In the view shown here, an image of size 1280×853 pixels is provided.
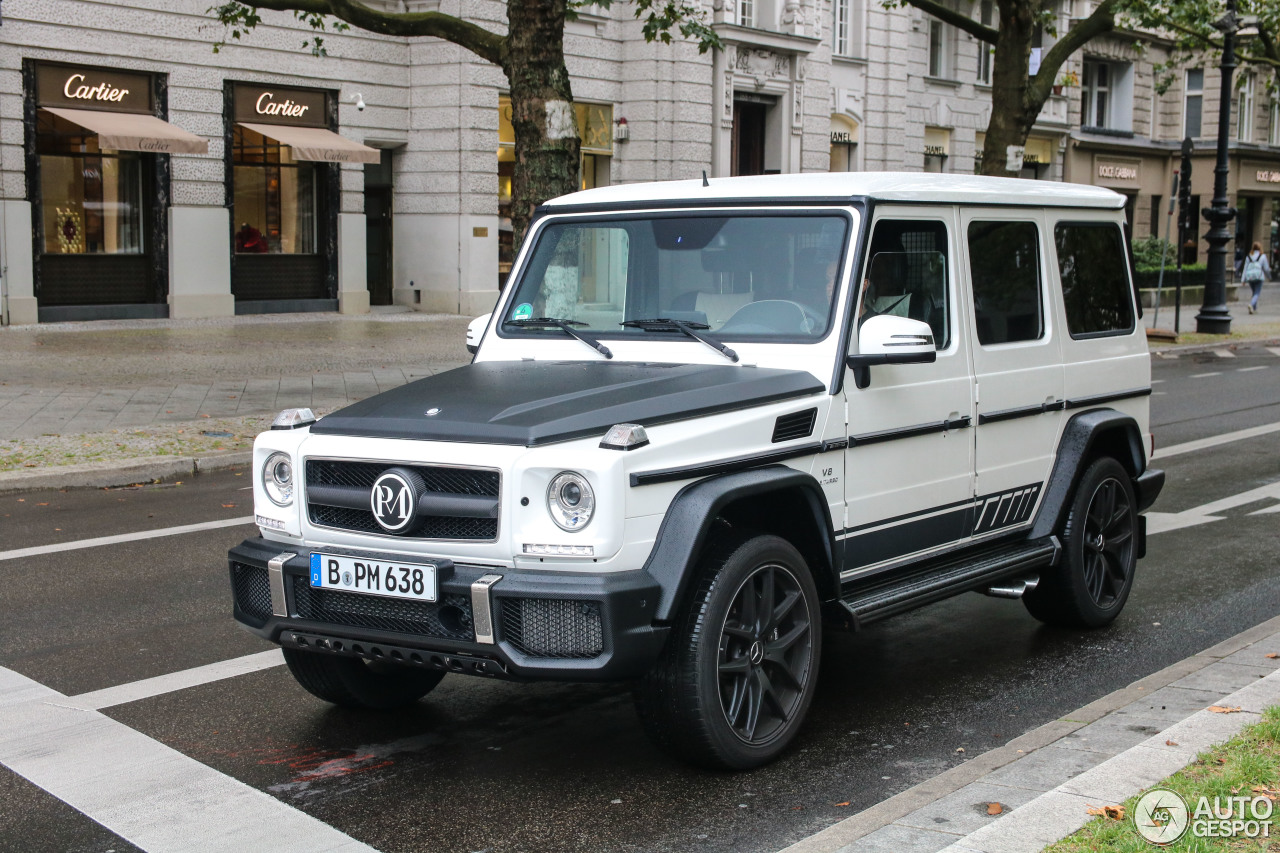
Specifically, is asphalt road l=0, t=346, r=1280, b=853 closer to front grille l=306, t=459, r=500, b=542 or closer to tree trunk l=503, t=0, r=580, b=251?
front grille l=306, t=459, r=500, b=542

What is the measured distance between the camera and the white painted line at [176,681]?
5648mm

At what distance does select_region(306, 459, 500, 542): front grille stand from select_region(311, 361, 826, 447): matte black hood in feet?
0.35

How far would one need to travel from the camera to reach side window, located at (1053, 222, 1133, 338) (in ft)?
22.1

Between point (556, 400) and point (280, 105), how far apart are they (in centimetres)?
2363

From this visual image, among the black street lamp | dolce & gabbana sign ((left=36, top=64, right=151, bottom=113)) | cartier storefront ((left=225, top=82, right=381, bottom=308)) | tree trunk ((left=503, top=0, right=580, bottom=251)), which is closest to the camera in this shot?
tree trunk ((left=503, top=0, right=580, bottom=251))

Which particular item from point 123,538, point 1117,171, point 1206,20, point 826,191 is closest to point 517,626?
point 826,191

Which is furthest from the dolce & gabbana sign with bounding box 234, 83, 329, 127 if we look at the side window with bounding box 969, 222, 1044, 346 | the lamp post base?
the side window with bounding box 969, 222, 1044, 346

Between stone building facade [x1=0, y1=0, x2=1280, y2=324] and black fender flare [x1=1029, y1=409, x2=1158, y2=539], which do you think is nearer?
black fender flare [x1=1029, y1=409, x2=1158, y2=539]

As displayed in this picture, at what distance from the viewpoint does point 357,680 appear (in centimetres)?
543

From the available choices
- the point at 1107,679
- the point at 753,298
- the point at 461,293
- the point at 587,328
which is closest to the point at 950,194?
the point at 753,298

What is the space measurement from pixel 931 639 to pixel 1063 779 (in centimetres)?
232

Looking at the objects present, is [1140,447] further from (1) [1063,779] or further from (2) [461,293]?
(2) [461,293]

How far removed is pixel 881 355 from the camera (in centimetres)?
523
